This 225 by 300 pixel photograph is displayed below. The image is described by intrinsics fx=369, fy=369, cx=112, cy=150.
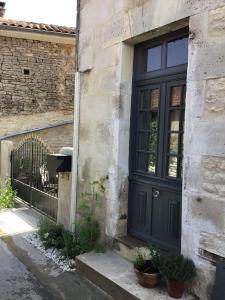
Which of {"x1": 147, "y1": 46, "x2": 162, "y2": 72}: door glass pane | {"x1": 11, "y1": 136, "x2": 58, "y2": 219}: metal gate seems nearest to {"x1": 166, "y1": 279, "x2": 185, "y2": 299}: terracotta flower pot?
{"x1": 147, "y1": 46, "x2": 162, "y2": 72}: door glass pane

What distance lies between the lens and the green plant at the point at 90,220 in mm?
4969

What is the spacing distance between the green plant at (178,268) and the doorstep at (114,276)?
0.83 feet

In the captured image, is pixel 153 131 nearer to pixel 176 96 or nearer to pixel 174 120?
pixel 174 120

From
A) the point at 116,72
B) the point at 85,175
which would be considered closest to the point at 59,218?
the point at 85,175

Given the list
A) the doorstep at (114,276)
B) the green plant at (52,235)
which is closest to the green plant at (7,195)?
the green plant at (52,235)

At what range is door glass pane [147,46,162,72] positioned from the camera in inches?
175

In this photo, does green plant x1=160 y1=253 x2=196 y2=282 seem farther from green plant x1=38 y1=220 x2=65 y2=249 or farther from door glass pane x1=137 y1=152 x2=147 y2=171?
green plant x1=38 y1=220 x2=65 y2=249

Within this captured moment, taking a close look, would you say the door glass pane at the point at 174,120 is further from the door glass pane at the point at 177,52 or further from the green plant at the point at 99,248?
the green plant at the point at 99,248

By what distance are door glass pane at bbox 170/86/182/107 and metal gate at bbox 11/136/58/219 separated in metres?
3.37

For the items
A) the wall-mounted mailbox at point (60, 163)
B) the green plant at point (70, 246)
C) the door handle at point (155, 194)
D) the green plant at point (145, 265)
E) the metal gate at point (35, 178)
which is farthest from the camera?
the metal gate at point (35, 178)

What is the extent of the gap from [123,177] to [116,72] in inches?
53.2

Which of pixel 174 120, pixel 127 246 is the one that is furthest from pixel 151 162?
pixel 127 246

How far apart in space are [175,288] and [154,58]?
2.64 m

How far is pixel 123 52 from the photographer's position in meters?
4.66
